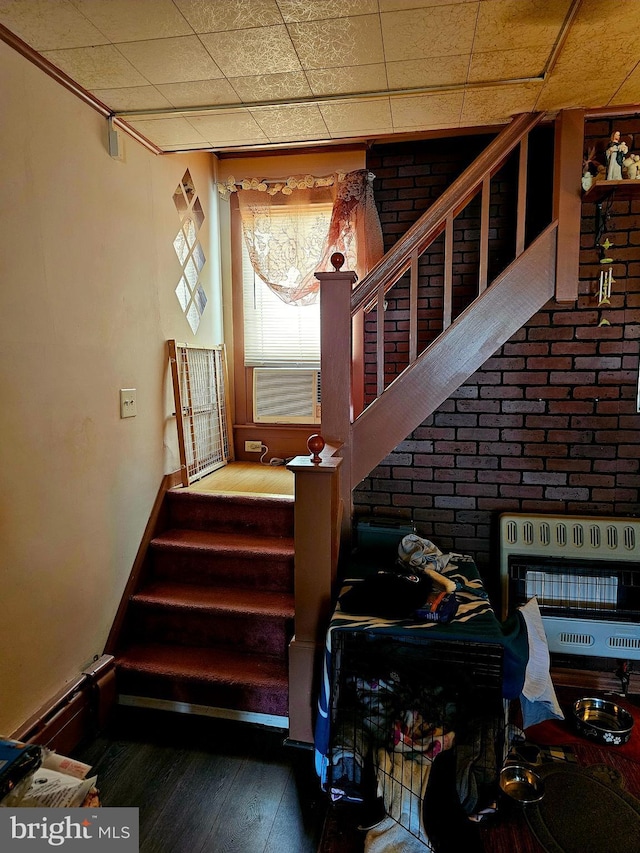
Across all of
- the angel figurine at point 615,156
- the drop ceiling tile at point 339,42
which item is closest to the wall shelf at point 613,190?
the angel figurine at point 615,156

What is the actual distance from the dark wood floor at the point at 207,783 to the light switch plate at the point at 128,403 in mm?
1389

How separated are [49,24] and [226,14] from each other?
1.96ft

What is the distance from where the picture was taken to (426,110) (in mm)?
2293

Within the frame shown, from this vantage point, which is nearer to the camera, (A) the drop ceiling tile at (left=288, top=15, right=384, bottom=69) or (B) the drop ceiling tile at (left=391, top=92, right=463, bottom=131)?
(A) the drop ceiling tile at (left=288, top=15, right=384, bottom=69)

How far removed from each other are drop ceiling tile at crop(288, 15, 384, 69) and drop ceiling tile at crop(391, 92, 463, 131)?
13.7 inches

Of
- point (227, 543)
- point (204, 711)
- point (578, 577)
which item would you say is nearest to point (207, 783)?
point (204, 711)

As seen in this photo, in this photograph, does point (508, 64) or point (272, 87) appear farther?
point (272, 87)

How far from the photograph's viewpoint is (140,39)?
5.78 feet

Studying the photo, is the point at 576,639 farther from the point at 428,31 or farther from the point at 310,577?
the point at 428,31

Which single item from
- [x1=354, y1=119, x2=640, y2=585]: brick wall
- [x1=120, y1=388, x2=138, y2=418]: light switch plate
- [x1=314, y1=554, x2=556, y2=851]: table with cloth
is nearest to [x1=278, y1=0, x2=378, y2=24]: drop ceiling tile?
[x1=354, y1=119, x2=640, y2=585]: brick wall

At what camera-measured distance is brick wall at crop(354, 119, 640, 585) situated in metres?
2.40

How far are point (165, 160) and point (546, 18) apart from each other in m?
2.02

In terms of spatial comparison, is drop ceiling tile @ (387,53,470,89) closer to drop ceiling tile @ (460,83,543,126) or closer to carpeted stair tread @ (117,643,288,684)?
drop ceiling tile @ (460,83,543,126)

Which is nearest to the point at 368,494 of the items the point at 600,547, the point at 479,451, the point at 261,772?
the point at 479,451
